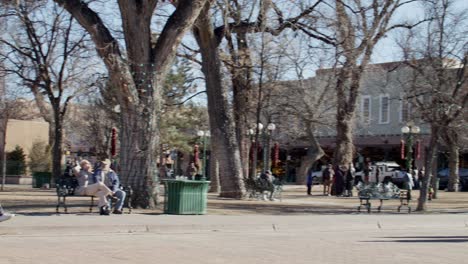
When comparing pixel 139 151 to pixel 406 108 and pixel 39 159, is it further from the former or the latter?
pixel 406 108

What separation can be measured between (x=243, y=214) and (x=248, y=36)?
35.4 feet

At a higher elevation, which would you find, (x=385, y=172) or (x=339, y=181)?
(x=385, y=172)

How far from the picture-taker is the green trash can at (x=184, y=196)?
2016 centimetres

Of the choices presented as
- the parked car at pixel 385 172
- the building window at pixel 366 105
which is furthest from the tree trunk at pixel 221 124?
the building window at pixel 366 105

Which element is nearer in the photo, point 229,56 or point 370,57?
point 229,56

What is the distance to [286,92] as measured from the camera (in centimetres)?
3953
